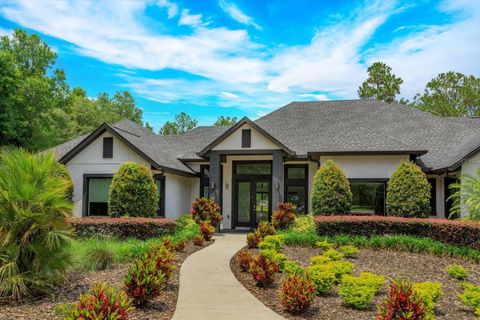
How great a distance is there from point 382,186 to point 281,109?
9.22m

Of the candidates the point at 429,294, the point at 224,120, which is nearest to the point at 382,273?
the point at 429,294

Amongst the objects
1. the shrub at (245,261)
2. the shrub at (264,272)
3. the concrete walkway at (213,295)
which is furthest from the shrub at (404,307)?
the shrub at (245,261)

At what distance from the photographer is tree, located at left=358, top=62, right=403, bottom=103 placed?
3747 centimetres

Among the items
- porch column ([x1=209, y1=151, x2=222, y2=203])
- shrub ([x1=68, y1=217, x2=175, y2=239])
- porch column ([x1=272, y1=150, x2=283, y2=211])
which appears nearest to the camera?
shrub ([x1=68, y1=217, x2=175, y2=239])

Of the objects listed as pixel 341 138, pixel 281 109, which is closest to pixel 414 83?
pixel 281 109

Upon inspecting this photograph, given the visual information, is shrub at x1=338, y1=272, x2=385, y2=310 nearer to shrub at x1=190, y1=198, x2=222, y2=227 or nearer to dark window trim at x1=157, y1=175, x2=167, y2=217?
shrub at x1=190, y1=198, x2=222, y2=227

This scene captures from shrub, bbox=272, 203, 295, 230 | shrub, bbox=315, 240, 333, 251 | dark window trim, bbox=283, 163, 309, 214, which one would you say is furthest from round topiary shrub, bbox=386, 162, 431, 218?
shrub, bbox=315, 240, 333, 251

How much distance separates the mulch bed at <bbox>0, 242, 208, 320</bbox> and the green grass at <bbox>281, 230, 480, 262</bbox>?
5406 mm

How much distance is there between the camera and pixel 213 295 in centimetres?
769

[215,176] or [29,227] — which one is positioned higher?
[215,176]

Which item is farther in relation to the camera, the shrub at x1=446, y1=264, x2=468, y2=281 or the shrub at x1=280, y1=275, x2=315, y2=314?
the shrub at x1=446, y1=264, x2=468, y2=281

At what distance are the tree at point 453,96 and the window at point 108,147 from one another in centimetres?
2953

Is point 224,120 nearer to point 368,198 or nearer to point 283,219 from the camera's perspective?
point 368,198

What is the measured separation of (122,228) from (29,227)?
6387mm
